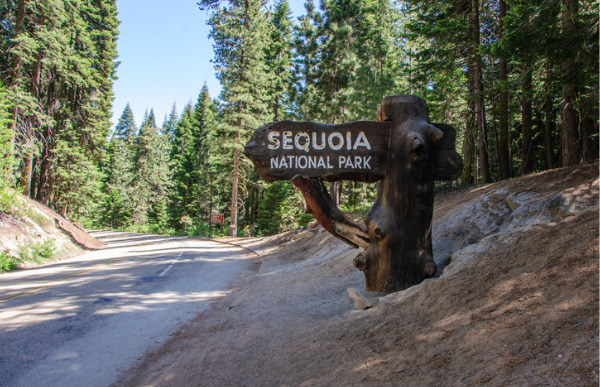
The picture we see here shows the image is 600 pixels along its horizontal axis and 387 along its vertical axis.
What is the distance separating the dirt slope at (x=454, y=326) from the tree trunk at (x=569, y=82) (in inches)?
97.3

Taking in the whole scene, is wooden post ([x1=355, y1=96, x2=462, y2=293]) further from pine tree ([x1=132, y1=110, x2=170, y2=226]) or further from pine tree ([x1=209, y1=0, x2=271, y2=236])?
pine tree ([x1=132, y1=110, x2=170, y2=226])

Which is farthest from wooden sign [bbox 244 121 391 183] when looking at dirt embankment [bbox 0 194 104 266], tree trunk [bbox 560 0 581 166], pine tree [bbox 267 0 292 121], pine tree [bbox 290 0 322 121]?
pine tree [bbox 267 0 292 121]

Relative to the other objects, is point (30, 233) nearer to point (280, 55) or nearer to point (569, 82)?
point (569, 82)

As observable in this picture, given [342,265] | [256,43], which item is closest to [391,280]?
[342,265]

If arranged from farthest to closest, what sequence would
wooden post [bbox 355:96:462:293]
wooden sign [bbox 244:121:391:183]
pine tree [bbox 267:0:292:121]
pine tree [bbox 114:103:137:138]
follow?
pine tree [bbox 114:103:137:138] → pine tree [bbox 267:0:292:121] → wooden sign [bbox 244:121:391:183] → wooden post [bbox 355:96:462:293]

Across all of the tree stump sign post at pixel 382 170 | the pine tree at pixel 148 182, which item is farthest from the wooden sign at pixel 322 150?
the pine tree at pixel 148 182

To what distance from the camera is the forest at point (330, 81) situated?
8.62 meters

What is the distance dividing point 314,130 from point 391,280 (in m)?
2.57

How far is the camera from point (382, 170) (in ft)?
18.4

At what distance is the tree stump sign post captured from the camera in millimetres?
5383

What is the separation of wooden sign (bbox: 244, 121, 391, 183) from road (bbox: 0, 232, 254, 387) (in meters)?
3.02

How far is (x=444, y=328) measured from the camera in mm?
3359

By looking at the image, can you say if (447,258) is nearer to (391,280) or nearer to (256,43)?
(391,280)

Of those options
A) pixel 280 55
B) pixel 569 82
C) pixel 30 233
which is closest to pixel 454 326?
pixel 569 82
